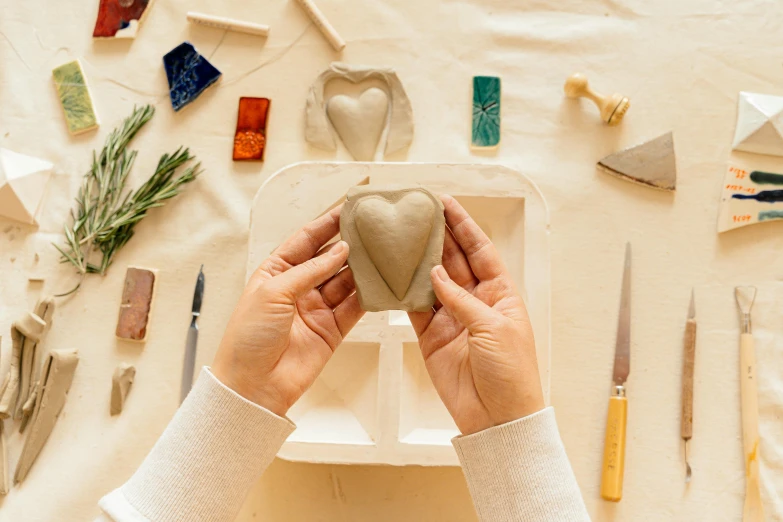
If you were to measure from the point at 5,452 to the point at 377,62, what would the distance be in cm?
116

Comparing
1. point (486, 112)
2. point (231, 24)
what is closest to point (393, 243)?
point (486, 112)

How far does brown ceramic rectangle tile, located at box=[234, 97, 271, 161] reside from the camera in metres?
1.32

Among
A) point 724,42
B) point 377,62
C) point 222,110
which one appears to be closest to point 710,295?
point 724,42

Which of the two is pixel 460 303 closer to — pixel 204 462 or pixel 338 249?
pixel 338 249

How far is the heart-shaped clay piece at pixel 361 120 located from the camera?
1296 mm

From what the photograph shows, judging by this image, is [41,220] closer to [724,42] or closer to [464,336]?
[464,336]

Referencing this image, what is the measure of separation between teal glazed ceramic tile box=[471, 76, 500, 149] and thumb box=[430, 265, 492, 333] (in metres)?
0.50

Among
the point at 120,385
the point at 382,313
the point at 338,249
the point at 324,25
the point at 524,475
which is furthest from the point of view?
the point at 324,25

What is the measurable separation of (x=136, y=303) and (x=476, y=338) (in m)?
0.79

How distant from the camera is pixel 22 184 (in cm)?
130

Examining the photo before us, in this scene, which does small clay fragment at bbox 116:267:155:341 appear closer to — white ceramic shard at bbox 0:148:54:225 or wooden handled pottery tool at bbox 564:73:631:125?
white ceramic shard at bbox 0:148:54:225

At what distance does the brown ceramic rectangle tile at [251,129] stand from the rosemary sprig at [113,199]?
0.11 meters

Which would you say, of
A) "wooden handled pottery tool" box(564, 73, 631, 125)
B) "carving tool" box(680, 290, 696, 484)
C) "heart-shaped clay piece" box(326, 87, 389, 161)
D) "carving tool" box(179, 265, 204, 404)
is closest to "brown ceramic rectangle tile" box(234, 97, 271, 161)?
"heart-shaped clay piece" box(326, 87, 389, 161)

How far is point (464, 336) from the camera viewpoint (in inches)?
38.4
